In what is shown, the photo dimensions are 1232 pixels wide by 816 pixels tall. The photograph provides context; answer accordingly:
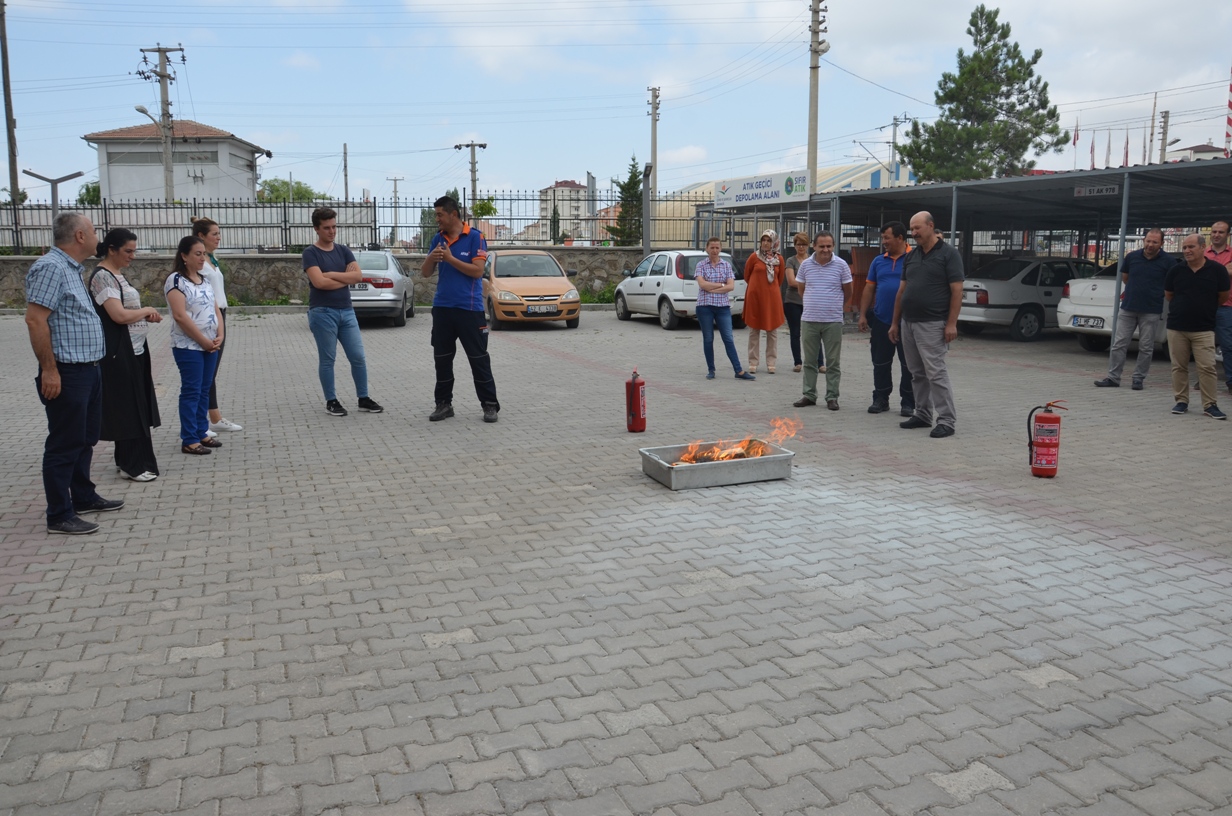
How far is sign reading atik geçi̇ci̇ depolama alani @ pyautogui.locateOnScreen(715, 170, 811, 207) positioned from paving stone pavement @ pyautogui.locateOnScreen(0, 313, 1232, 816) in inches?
625

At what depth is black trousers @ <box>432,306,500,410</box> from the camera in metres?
9.23

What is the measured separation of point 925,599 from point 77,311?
493 cm

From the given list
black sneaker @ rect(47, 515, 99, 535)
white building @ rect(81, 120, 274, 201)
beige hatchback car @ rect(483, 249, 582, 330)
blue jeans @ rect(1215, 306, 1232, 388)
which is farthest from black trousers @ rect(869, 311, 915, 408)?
white building @ rect(81, 120, 274, 201)

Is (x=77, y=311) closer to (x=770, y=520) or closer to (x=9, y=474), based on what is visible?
(x=9, y=474)

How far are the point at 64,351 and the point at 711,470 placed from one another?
4099 millimetres

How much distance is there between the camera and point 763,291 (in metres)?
12.5

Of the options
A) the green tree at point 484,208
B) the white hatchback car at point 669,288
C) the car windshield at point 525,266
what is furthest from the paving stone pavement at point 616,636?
the green tree at point 484,208

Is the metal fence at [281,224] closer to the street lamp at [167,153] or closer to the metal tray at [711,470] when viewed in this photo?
the street lamp at [167,153]

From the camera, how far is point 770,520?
604 centimetres

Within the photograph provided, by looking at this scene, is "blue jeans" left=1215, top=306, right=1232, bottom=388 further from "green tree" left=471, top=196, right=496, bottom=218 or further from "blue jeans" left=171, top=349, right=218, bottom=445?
"green tree" left=471, top=196, right=496, bottom=218

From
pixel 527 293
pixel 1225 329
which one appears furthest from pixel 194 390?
pixel 527 293

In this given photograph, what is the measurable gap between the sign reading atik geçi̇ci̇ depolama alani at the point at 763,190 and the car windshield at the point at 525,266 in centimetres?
616

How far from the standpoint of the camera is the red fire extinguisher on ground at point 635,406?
347 inches

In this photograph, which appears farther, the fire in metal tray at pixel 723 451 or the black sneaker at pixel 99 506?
the fire in metal tray at pixel 723 451
